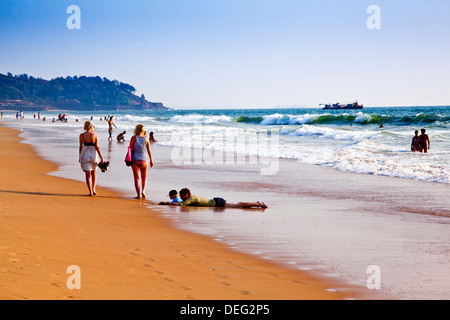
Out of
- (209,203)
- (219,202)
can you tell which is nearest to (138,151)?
(209,203)

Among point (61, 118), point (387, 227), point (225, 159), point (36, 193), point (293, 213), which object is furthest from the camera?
point (61, 118)

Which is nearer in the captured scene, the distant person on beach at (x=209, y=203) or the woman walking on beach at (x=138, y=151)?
the distant person on beach at (x=209, y=203)

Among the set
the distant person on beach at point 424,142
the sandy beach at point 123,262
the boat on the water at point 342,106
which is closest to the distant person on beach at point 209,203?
the sandy beach at point 123,262

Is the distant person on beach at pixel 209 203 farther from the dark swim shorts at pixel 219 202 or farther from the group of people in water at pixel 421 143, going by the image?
the group of people in water at pixel 421 143

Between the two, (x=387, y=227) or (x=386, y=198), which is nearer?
(x=387, y=227)

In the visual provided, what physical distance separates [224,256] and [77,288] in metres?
2.10

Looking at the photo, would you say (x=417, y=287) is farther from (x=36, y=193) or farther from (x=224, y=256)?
(x=36, y=193)

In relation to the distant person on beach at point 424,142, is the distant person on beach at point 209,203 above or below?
below

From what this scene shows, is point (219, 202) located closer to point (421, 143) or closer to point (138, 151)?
point (138, 151)

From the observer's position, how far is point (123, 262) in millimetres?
5234

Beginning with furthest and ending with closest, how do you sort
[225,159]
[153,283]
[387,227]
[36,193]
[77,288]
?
[225,159] < [36,193] < [387,227] < [153,283] < [77,288]

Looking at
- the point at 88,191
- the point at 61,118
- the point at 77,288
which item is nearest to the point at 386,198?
the point at 88,191

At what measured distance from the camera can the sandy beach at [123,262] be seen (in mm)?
4309

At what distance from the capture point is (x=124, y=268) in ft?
16.4
